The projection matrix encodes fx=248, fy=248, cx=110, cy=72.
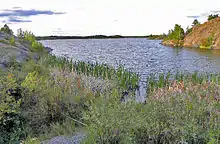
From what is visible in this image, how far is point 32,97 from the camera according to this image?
7.80 metres

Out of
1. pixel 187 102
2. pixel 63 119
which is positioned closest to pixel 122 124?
pixel 187 102

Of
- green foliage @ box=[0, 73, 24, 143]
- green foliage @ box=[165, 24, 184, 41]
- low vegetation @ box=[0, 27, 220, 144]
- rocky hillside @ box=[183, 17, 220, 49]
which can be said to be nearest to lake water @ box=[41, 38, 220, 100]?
low vegetation @ box=[0, 27, 220, 144]

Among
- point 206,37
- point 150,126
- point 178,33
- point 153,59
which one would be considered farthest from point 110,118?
point 178,33

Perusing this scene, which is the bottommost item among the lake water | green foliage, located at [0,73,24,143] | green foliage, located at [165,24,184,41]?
the lake water

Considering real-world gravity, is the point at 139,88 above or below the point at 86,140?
below

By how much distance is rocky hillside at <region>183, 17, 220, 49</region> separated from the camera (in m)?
70.4

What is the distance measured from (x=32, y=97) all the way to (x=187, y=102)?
185 inches

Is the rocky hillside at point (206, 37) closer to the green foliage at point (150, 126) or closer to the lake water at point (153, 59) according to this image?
the lake water at point (153, 59)

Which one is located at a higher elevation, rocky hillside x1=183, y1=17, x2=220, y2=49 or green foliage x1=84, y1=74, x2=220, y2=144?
rocky hillside x1=183, y1=17, x2=220, y2=49

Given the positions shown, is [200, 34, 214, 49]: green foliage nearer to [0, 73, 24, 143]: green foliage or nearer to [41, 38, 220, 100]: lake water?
[41, 38, 220, 100]: lake water

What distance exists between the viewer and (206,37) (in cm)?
7700

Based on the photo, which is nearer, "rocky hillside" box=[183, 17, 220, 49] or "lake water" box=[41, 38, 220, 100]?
"lake water" box=[41, 38, 220, 100]

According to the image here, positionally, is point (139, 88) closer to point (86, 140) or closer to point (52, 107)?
point (52, 107)

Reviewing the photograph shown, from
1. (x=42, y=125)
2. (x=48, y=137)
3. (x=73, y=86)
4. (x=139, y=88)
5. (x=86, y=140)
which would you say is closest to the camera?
(x=86, y=140)
